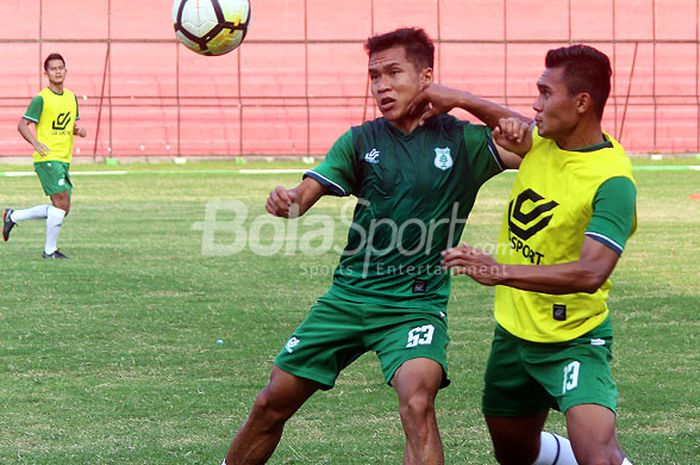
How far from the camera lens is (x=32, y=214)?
51.3 ft

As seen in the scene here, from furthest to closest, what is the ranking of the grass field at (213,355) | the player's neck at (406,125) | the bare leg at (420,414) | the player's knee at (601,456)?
the grass field at (213,355)
the player's neck at (406,125)
the bare leg at (420,414)
the player's knee at (601,456)

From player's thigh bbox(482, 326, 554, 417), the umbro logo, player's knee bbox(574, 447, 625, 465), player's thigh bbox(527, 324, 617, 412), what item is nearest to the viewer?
player's knee bbox(574, 447, 625, 465)

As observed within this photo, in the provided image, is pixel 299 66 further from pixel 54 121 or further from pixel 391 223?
pixel 391 223

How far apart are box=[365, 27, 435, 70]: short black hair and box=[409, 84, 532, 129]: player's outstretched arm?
0.45 feet

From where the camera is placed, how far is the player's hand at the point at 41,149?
15.3 metres

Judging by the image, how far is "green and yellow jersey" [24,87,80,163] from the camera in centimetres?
1580

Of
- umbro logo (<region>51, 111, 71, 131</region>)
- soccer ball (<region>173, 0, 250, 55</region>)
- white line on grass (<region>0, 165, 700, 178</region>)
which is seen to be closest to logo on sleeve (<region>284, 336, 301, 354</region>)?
soccer ball (<region>173, 0, 250, 55</region>)

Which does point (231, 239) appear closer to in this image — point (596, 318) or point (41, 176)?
point (41, 176)

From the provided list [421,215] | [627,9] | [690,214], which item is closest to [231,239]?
[690,214]

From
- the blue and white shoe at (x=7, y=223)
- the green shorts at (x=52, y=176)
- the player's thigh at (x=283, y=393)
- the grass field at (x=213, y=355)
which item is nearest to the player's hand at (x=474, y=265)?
the player's thigh at (x=283, y=393)

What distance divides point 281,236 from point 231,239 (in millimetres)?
732

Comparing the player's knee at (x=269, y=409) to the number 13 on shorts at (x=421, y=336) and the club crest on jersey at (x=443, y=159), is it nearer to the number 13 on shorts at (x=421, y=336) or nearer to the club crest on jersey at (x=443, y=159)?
the number 13 on shorts at (x=421, y=336)

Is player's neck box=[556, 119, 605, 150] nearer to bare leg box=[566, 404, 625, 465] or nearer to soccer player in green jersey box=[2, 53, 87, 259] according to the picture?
bare leg box=[566, 404, 625, 465]

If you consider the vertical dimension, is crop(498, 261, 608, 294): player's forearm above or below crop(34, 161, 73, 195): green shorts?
below
